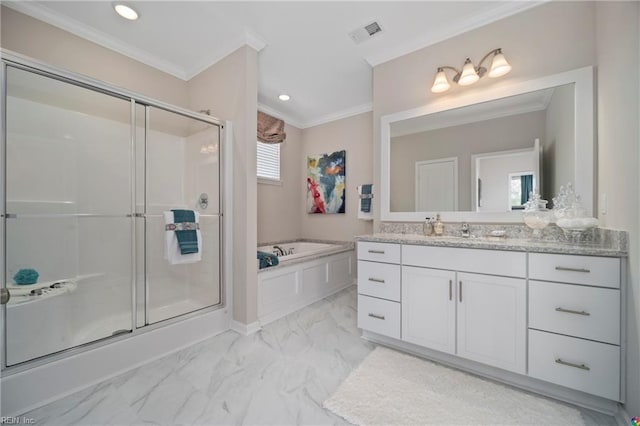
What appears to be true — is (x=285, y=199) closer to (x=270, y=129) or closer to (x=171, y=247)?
(x=270, y=129)

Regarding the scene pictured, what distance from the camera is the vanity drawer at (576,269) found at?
51.3 inches

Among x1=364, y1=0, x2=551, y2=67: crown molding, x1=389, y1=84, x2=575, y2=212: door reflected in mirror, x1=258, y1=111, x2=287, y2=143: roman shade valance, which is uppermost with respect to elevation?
x1=364, y1=0, x2=551, y2=67: crown molding

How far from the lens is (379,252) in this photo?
205 centimetres

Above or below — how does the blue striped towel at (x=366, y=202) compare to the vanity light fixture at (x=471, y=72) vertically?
below

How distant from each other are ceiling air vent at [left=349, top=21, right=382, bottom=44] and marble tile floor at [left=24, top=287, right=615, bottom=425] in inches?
107

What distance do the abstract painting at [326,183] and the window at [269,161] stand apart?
602mm

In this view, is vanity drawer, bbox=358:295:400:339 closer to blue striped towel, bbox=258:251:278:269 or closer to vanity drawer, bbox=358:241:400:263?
vanity drawer, bbox=358:241:400:263

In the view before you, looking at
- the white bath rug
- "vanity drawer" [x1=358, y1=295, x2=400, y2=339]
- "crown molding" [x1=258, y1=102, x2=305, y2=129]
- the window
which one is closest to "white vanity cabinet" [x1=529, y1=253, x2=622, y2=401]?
the white bath rug

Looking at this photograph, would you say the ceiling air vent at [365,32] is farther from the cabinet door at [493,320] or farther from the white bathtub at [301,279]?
the white bathtub at [301,279]

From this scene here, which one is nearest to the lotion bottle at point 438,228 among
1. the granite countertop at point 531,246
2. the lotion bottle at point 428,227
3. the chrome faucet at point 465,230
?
the lotion bottle at point 428,227

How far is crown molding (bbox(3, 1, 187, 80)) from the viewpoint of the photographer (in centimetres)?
197

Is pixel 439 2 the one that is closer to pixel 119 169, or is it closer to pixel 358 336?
pixel 358 336

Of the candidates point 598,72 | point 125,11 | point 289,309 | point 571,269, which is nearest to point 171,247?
point 289,309

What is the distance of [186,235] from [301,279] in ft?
4.47
